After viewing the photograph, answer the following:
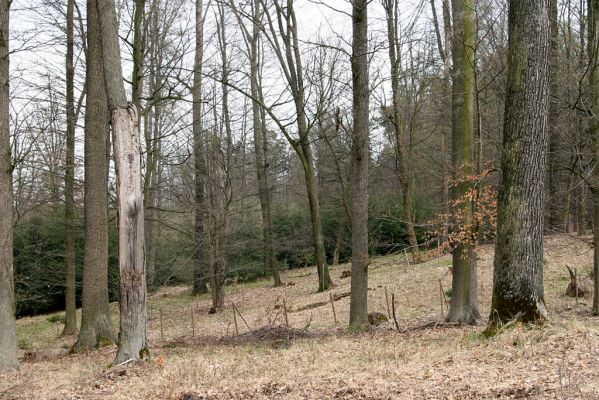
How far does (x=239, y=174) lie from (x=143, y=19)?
20.8 feet

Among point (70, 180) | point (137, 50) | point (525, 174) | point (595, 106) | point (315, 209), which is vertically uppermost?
point (137, 50)

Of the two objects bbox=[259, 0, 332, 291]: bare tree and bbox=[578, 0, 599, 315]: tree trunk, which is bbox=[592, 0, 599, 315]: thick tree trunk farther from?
bbox=[259, 0, 332, 291]: bare tree

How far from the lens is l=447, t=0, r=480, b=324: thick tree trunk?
10641mm

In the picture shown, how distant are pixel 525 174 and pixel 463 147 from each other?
415 centimetres

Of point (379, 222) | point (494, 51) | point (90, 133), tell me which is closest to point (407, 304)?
point (494, 51)

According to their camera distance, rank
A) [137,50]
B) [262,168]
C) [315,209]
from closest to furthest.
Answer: [137,50], [315,209], [262,168]

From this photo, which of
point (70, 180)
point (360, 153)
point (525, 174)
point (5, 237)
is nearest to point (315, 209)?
point (70, 180)

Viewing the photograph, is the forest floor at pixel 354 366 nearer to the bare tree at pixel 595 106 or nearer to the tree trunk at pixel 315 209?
the bare tree at pixel 595 106

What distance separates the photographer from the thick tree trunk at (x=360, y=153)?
1068 cm

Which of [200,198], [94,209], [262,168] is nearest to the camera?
[94,209]

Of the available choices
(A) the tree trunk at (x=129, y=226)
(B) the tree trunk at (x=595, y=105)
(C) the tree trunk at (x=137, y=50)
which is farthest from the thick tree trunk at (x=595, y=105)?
(C) the tree trunk at (x=137, y=50)

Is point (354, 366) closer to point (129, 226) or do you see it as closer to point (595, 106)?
point (129, 226)

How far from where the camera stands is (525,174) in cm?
671

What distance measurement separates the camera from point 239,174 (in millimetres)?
19422
